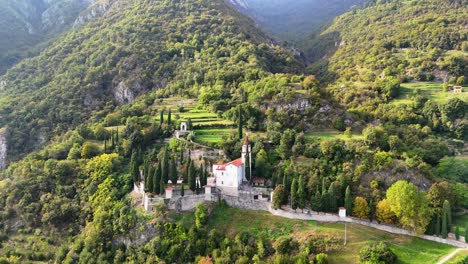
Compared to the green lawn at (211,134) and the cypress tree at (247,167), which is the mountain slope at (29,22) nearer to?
the green lawn at (211,134)

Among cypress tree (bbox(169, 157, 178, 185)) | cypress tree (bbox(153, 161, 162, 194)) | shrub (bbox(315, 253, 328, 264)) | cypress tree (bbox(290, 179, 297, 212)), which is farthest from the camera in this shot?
cypress tree (bbox(169, 157, 178, 185))

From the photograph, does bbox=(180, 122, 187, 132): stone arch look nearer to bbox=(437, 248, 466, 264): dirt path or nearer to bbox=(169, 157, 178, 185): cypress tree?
bbox=(169, 157, 178, 185): cypress tree

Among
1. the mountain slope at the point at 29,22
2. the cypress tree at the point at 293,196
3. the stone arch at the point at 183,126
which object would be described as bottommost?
the cypress tree at the point at 293,196

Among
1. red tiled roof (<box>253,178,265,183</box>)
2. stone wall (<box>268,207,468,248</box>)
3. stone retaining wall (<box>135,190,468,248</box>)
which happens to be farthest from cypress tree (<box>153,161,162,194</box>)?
stone wall (<box>268,207,468,248</box>)

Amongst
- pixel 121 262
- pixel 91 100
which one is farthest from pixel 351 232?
pixel 91 100

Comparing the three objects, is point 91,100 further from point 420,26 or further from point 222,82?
point 420,26

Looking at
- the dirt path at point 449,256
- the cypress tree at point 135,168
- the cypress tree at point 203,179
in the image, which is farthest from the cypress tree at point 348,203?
the cypress tree at point 135,168
